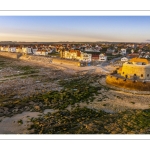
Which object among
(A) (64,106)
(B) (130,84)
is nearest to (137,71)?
(B) (130,84)

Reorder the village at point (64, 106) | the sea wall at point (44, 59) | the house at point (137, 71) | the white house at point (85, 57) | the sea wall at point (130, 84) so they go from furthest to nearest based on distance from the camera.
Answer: the sea wall at point (44, 59), the white house at point (85, 57), the house at point (137, 71), the sea wall at point (130, 84), the village at point (64, 106)

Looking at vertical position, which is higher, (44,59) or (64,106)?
(44,59)

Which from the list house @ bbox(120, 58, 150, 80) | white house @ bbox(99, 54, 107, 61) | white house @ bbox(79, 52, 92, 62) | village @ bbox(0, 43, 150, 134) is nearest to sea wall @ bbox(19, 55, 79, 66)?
white house @ bbox(79, 52, 92, 62)

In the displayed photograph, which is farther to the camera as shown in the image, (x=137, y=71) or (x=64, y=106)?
(x=137, y=71)

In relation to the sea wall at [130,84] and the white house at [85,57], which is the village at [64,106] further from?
the white house at [85,57]

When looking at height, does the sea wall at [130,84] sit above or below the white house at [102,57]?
below

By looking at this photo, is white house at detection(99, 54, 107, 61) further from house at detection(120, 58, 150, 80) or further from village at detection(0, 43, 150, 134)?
house at detection(120, 58, 150, 80)

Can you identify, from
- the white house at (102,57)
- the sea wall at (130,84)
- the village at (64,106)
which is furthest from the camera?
the white house at (102,57)

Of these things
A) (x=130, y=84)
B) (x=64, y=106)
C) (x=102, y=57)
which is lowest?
(x=64, y=106)

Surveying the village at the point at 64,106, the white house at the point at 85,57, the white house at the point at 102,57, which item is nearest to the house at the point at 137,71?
the village at the point at 64,106

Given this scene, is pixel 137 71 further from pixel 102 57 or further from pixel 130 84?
pixel 102 57
